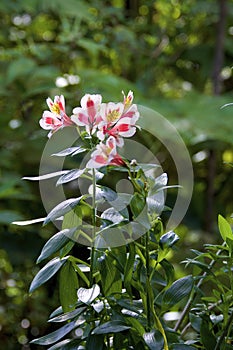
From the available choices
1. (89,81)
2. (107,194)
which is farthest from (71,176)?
(89,81)

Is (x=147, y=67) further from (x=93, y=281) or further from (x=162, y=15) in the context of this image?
(x=93, y=281)

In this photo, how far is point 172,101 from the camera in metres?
1.91

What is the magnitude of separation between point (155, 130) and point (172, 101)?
0.24 metres

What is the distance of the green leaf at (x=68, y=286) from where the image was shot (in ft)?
1.92

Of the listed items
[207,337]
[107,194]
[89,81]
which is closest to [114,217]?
[107,194]

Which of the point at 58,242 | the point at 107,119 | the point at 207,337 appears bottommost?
the point at 207,337

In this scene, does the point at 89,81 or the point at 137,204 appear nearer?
the point at 137,204

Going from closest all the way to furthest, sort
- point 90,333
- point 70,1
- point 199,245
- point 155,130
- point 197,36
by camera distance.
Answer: point 90,333 < point 155,130 < point 199,245 < point 70,1 < point 197,36

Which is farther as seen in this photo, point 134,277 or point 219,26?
point 219,26

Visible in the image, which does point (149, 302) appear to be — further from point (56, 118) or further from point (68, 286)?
point (56, 118)

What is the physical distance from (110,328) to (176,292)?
0.27ft

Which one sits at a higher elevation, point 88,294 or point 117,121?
point 117,121

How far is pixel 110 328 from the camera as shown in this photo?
0.53m

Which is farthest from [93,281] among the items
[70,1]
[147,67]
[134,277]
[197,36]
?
[197,36]
